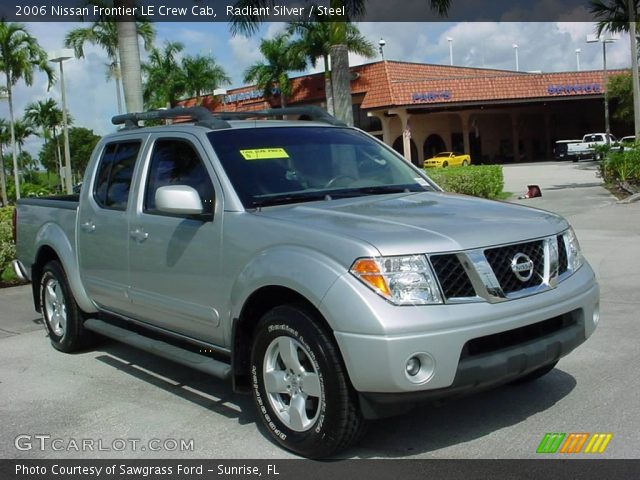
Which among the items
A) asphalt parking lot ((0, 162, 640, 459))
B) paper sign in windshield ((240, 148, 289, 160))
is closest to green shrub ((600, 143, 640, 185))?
asphalt parking lot ((0, 162, 640, 459))

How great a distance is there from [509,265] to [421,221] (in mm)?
524

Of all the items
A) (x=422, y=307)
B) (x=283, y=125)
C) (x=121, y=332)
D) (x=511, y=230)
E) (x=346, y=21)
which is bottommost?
(x=121, y=332)

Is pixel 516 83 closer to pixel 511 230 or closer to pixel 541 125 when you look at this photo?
pixel 541 125

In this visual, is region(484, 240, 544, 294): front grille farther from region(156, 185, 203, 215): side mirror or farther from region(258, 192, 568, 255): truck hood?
region(156, 185, 203, 215): side mirror

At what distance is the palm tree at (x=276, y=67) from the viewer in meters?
43.2

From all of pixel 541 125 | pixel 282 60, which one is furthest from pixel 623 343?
pixel 541 125

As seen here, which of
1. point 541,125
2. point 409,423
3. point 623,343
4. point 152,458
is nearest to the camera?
point 152,458

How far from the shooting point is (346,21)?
55.0 ft

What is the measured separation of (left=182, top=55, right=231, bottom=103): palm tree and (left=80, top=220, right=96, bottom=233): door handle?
47.1 meters

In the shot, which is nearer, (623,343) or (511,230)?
(511,230)

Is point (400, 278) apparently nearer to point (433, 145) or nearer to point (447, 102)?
point (447, 102)

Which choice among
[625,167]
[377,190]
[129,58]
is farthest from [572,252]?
[625,167]

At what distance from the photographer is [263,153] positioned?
4855mm

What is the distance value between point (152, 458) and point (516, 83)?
4966cm
